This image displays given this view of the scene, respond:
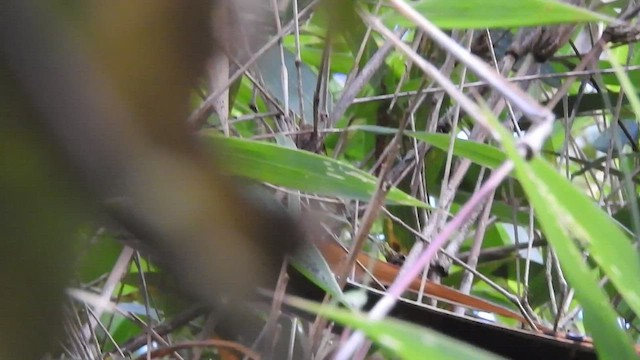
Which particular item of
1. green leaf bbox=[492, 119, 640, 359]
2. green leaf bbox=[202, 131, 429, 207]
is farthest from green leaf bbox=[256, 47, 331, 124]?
green leaf bbox=[492, 119, 640, 359]

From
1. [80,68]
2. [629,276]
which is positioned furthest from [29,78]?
[629,276]

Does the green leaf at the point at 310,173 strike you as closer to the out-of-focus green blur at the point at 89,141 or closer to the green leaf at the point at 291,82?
the green leaf at the point at 291,82

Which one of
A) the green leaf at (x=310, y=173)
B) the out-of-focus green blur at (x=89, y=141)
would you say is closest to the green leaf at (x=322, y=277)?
the green leaf at (x=310, y=173)

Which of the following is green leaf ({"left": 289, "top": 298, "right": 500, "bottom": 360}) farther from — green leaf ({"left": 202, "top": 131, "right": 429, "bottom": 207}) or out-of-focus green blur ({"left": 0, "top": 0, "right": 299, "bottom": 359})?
green leaf ({"left": 202, "top": 131, "right": 429, "bottom": 207})

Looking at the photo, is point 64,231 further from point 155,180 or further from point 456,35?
point 456,35

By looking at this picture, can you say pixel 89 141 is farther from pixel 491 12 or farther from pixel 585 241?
pixel 491 12

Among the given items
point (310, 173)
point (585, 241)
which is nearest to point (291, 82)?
point (310, 173)
